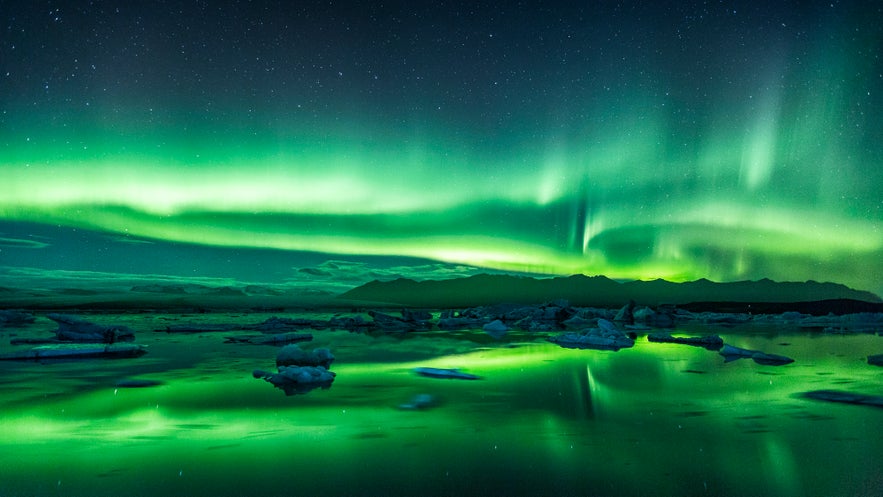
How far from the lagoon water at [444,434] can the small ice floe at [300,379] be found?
31 cm

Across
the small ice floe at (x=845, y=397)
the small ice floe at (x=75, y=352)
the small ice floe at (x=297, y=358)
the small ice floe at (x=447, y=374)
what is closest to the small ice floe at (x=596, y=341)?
the small ice floe at (x=447, y=374)

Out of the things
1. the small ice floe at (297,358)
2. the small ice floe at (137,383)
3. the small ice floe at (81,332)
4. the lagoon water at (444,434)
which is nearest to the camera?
the lagoon water at (444,434)

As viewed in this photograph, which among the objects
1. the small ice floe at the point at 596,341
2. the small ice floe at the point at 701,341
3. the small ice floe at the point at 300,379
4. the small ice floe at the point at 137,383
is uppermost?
the small ice floe at the point at 701,341

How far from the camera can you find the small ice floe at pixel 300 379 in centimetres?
1315

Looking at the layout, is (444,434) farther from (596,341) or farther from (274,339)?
(274,339)

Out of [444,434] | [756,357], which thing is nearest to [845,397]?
[756,357]

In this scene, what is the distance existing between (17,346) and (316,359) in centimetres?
1436

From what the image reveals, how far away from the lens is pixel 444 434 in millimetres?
8656

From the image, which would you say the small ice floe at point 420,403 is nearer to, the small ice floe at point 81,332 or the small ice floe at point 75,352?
the small ice floe at point 75,352

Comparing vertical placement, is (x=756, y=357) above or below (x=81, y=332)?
above

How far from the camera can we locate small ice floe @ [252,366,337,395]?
13.1 meters

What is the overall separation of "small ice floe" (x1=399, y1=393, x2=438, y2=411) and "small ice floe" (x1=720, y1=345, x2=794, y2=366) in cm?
1155

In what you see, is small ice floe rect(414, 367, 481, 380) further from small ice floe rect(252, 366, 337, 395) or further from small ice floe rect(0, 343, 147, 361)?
small ice floe rect(0, 343, 147, 361)

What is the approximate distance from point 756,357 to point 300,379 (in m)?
14.2
